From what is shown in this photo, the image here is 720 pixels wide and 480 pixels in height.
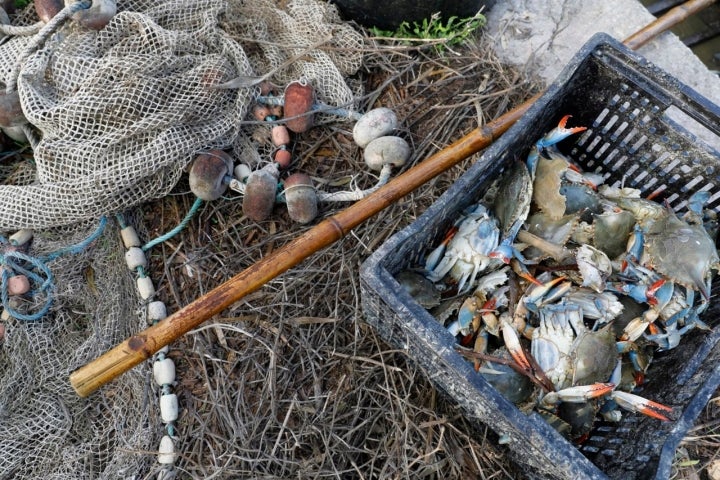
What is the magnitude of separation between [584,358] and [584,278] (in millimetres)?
260

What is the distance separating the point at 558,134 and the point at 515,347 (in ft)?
2.51

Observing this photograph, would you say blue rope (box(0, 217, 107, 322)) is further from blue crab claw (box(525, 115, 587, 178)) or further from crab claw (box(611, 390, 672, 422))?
crab claw (box(611, 390, 672, 422))

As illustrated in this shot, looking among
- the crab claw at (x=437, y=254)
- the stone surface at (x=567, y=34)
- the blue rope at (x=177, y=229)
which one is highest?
the stone surface at (x=567, y=34)

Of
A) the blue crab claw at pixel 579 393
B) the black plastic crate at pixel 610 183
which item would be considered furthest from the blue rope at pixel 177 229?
the blue crab claw at pixel 579 393

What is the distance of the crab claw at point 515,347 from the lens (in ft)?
5.75

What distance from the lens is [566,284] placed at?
6.03 ft

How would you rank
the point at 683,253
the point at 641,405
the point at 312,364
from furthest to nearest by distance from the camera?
the point at 312,364
the point at 683,253
the point at 641,405

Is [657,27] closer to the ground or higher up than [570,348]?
higher up

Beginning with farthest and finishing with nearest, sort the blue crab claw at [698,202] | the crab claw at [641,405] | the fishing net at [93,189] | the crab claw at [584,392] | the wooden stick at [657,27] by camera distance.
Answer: the wooden stick at [657,27]
the fishing net at [93,189]
the blue crab claw at [698,202]
the crab claw at [584,392]
the crab claw at [641,405]

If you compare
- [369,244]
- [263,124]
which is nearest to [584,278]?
[369,244]

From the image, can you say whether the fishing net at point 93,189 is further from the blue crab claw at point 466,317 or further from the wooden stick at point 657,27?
the wooden stick at point 657,27

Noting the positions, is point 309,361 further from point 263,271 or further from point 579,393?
point 579,393

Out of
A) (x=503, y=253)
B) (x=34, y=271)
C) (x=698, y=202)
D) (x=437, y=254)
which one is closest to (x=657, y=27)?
(x=698, y=202)

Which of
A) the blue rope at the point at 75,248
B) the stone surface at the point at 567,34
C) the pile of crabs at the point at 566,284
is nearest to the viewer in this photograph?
the pile of crabs at the point at 566,284
